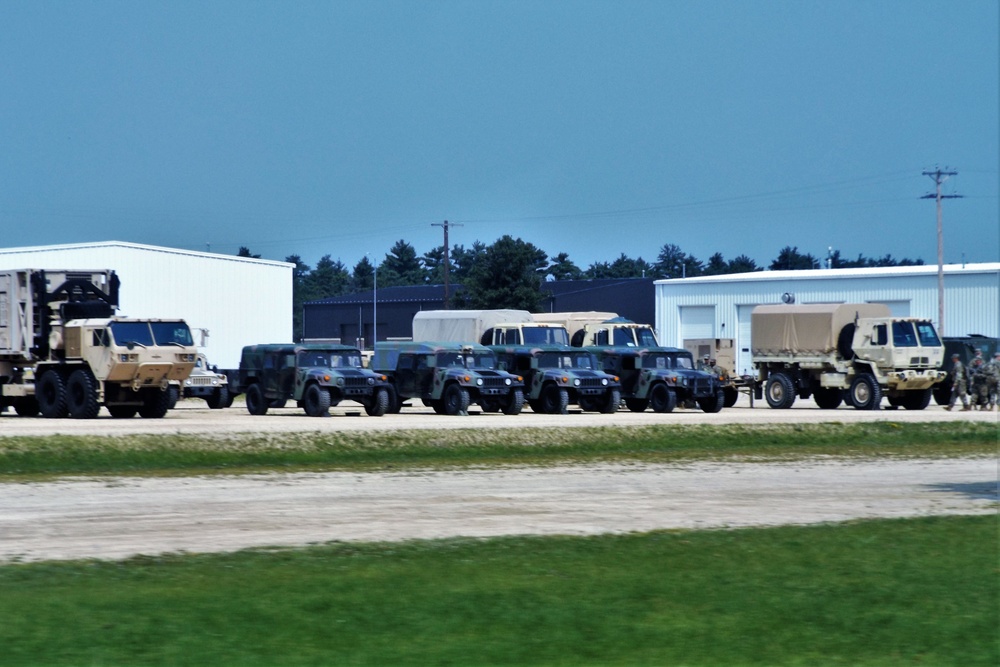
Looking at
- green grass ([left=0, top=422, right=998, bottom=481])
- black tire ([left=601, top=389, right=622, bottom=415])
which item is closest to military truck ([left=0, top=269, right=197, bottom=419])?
green grass ([left=0, top=422, right=998, bottom=481])

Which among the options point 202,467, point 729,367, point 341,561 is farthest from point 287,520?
point 729,367

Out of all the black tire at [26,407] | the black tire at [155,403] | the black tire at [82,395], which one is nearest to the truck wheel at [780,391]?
the black tire at [155,403]

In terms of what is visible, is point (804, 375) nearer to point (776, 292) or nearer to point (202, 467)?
point (202, 467)

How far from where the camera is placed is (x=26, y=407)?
3647 centimetres

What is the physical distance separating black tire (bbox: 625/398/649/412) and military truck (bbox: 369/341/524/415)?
3.94 metres

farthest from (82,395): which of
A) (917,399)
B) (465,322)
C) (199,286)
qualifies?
(199,286)

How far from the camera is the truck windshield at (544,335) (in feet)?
138

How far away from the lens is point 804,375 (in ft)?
137

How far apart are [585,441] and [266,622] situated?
18.5 metres

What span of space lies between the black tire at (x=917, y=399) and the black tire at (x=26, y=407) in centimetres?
2507

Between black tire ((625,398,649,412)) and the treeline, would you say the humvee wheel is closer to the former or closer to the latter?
black tire ((625,398,649,412))

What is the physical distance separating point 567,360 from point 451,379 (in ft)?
11.7

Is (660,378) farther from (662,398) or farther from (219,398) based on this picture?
(219,398)

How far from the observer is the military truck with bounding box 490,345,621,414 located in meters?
36.9
